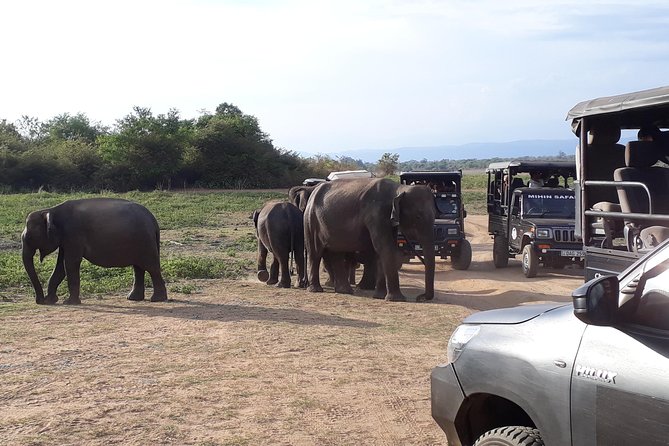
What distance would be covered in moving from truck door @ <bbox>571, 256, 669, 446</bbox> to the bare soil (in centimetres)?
290

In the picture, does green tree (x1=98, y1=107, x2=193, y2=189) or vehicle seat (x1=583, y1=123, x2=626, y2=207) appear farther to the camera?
green tree (x1=98, y1=107, x2=193, y2=189)

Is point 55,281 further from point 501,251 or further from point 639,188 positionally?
point 501,251

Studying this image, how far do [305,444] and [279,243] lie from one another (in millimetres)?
10437

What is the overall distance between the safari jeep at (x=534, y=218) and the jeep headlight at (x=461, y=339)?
11471mm

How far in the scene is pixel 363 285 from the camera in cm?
1712

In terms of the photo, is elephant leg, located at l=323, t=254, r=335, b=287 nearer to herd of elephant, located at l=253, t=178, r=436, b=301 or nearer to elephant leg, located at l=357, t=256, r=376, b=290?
herd of elephant, located at l=253, t=178, r=436, b=301

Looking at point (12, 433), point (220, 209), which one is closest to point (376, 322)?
point (12, 433)

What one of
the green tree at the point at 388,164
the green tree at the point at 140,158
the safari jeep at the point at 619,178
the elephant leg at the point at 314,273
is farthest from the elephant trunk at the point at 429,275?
the green tree at the point at 388,164

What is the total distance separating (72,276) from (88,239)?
2.13ft

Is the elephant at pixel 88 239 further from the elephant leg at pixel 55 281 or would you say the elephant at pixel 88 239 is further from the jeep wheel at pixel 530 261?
the jeep wheel at pixel 530 261

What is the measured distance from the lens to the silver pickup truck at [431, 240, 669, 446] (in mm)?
3805

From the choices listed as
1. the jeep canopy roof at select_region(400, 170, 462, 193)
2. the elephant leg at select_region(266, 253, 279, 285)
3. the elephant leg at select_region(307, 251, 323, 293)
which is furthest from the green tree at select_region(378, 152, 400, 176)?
the elephant leg at select_region(307, 251, 323, 293)

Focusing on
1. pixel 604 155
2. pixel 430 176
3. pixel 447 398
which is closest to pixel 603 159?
pixel 604 155

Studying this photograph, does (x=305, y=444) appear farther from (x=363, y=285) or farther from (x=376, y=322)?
(x=363, y=285)
